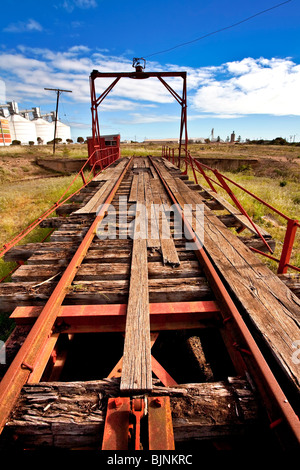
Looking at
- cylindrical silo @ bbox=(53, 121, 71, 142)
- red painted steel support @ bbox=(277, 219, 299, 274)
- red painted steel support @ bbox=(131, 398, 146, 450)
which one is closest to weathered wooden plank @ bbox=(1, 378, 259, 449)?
red painted steel support @ bbox=(131, 398, 146, 450)

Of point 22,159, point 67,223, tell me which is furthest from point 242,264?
point 22,159

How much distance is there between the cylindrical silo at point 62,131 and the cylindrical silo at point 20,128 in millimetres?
10752

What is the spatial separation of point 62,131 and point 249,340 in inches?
3579

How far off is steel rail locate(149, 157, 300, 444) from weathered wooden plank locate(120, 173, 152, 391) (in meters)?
0.77

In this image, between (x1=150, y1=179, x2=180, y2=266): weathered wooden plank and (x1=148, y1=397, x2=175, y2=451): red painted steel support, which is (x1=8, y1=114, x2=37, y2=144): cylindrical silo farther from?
(x1=148, y1=397, x2=175, y2=451): red painted steel support

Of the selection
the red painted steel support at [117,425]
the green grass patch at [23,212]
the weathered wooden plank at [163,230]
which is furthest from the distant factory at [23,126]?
the red painted steel support at [117,425]

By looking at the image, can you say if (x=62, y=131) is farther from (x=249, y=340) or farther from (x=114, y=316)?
(x=249, y=340)

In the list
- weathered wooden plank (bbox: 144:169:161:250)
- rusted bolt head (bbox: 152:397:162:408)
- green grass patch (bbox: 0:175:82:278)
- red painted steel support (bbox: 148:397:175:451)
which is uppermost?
weathered wooden plank (bbox: 144:169:161:250)

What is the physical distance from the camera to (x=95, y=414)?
1.61 metres

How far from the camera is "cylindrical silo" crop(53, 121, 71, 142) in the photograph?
79.1 metres

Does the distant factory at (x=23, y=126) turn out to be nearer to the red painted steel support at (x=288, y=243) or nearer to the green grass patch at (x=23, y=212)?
the green grass patch at (x=23, y=212)
